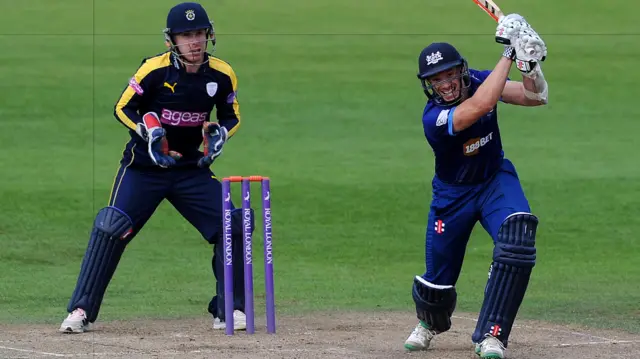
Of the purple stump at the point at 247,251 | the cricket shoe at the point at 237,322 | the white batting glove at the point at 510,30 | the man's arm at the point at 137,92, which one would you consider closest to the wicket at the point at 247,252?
the purple stump at the point at 247,251

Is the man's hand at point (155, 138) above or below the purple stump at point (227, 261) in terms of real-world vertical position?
above

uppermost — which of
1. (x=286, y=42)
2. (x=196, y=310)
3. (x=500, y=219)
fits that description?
(x=286, y=42)

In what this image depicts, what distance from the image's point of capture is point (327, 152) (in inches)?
505

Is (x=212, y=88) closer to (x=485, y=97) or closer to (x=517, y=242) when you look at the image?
(x=485, y=97)

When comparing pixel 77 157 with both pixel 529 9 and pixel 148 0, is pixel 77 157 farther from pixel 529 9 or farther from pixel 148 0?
pixel 529 9

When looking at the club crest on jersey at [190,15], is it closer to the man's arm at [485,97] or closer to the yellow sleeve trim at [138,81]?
the yellow sleeve trim at [138,81]

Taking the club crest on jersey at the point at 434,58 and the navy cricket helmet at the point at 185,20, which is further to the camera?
the navy cricket helmet at the point at 185,20

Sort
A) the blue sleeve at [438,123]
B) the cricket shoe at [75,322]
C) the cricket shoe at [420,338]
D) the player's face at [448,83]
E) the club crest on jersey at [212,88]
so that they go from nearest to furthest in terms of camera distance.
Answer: the blue sleeve at [438,123] → the player's face at [448,83] → the cricket shoe at [420,338] → the cricket shoe at [75,322] → the club crest on jersey at [212,88]

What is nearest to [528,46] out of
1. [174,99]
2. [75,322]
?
[174,99]

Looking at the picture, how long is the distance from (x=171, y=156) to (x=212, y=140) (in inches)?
9.6

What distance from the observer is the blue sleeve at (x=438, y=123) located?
6.32 metres

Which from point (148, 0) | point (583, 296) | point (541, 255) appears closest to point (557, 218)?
point (541, 255)

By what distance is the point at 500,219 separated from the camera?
20.7 ft

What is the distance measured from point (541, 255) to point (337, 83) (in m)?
4.83
